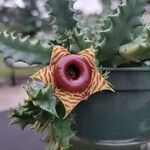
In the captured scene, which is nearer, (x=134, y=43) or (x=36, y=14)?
(x=134, y=43)

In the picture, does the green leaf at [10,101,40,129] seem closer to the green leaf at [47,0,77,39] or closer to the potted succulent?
the potted succulent

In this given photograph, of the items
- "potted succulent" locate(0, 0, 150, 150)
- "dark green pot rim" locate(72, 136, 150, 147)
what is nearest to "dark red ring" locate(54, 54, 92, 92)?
"potted succulent" locate(0, 0, 150, 150)

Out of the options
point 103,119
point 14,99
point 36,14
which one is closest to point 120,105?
point 103,119

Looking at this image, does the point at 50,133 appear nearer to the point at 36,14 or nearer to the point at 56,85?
the point at 56,85

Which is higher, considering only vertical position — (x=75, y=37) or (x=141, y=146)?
(x=75, y=37)

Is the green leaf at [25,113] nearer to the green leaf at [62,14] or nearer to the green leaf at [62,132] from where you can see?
the green leaf at [62,132]

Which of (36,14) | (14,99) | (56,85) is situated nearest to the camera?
(56,85)
